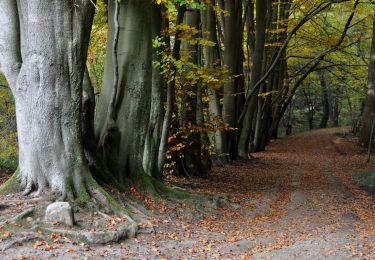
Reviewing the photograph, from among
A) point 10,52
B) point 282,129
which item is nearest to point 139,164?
point 10,52

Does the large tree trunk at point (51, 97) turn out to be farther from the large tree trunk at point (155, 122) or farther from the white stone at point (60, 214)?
the large tree trunk at point (155, 122)

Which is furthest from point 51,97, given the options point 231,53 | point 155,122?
point 231,53

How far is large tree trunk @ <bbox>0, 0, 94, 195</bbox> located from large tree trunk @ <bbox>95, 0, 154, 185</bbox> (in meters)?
1.55

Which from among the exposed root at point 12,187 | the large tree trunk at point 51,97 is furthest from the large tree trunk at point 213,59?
the exposed root at point 12,187

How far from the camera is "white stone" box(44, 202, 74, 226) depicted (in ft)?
20.5

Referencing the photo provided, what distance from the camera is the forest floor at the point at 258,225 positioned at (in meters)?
6.24

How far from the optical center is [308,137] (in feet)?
113

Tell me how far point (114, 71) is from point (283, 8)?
723 inches

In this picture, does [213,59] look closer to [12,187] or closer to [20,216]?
[12,187]

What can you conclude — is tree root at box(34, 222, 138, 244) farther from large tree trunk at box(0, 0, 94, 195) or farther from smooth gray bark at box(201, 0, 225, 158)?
smooth gray bark at box(201, 0, 225, 158)

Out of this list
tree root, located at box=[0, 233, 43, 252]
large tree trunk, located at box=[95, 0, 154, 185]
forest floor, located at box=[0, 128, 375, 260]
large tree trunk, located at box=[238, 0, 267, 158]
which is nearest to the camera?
tree root, located at box=[0, 233, 43, 252]

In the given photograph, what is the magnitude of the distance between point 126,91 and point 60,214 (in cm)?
346

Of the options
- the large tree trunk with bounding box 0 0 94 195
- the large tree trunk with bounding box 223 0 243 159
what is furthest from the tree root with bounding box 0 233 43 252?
the large tree trunk with bounding box 223 0 243 159

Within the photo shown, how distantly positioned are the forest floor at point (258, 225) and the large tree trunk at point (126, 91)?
114 centimetres
